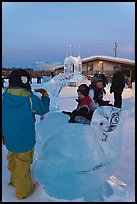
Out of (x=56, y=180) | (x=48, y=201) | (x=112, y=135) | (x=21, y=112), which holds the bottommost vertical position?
(x=48, y=201)

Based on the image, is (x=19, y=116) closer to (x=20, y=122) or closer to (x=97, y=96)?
(x=20, y=122)

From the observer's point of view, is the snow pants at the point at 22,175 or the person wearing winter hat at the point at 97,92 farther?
the person wearing winter hat at the point at 97,92

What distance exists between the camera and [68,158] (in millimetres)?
2578

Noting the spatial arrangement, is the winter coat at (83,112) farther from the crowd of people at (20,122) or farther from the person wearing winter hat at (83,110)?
the crowd of people at (20,122)

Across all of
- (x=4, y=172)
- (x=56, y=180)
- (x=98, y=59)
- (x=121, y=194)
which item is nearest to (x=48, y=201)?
Answer: (x=56, y=180)

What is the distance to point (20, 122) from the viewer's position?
8.96 feet

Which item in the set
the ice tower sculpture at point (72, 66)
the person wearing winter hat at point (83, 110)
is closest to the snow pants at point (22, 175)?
the person wearing winter hat at point (83, 110)

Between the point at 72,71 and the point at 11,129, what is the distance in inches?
693

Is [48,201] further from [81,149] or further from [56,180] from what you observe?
[81,149]

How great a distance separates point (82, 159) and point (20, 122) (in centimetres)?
72

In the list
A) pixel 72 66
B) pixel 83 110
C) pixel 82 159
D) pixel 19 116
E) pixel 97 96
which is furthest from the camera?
pixel 72 66

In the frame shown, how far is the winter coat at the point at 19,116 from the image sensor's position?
2.72m

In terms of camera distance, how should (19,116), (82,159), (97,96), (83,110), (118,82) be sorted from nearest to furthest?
(82,159) < (19,116) < (83,110) < (97,96) < (118,82)

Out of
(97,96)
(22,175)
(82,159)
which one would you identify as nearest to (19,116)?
(22,175)
